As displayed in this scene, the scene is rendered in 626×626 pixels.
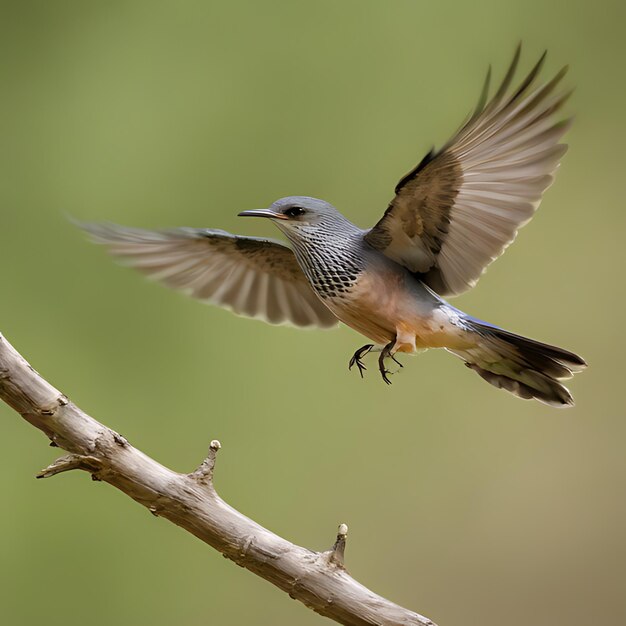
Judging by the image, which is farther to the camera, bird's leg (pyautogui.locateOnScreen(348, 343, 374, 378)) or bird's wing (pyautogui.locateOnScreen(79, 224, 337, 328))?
bird's wing (pyautogui.locateOnScreen(79, 224, 337, 328))

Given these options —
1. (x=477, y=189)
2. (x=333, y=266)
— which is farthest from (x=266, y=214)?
(x=477, y=189)

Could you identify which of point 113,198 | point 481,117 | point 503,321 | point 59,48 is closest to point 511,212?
point 481,117

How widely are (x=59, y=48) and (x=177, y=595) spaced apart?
2.65 metres

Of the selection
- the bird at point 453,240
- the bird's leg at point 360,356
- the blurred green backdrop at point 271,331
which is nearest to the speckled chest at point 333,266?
the bird at point 453,240

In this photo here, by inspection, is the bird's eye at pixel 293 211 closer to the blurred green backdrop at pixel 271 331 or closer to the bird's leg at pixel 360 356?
the bird's leg at pixel 360 356

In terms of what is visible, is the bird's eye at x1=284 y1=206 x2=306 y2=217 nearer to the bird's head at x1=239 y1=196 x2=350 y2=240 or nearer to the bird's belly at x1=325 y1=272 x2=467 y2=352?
the bird's head at x1=239 y1=196 x2=350 y2=240

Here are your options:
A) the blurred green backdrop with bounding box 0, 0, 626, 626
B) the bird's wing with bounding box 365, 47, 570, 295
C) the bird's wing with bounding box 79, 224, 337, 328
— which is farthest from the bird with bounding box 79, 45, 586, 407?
the blurred green backdrop with bounding box 0, 0, 626, 626

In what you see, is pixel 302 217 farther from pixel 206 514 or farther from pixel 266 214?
pixel 206 514

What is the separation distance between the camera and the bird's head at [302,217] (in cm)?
213

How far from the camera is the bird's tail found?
2.07 m

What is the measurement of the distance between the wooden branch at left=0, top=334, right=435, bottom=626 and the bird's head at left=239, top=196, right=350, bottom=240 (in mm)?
652

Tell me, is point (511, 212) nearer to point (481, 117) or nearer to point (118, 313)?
point (481, 117)

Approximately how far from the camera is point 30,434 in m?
3.91

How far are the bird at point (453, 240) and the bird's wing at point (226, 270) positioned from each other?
0.31 metres
